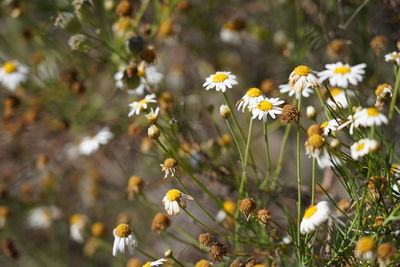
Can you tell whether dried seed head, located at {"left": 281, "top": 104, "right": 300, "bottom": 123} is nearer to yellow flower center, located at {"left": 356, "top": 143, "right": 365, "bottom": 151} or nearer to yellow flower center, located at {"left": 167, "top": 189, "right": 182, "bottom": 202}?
yellow flower center, located at {"left": 356, "top": 143, "right": 365, "bottom": 151}

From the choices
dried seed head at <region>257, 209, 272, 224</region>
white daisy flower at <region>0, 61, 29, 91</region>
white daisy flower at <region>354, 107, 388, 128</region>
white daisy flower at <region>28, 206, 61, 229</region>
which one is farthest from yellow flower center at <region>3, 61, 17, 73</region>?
white daisy flower at <region>354, 107, 388, 128</region>

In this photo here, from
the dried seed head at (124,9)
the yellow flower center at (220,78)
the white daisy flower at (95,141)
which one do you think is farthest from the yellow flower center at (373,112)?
the white daisy flower at (95,141)

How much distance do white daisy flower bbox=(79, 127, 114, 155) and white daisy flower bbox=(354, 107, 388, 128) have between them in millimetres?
1717

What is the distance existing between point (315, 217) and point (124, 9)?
1.50 m

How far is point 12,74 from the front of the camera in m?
3.22

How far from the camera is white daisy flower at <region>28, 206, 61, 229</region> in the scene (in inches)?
142

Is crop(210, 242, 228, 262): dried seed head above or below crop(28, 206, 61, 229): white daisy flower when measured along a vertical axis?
below

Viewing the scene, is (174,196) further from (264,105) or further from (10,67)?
(10,67)

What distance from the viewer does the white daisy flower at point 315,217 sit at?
1.56 metres

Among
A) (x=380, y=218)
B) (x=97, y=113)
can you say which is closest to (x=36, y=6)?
(x=97, y=113)

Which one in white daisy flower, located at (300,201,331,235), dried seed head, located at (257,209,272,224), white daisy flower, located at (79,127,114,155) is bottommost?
white daisy flower, located at (300,201,331,235)

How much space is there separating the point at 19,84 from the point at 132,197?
128cm

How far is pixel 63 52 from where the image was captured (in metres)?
3.21

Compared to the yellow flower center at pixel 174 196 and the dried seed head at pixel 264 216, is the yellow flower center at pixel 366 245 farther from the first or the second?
the yellow flower center at pixel 174 196
